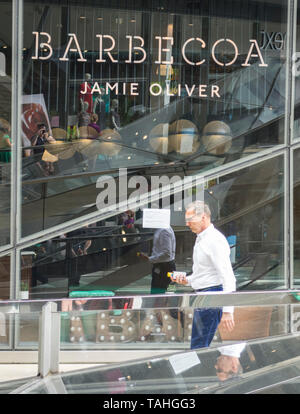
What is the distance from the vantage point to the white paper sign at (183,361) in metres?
4.46

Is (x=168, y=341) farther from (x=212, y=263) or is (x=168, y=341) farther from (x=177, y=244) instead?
(x=177, y=244)

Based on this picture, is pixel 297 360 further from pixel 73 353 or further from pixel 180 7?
pixel 180 7

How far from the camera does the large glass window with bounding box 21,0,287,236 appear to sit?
8016mm

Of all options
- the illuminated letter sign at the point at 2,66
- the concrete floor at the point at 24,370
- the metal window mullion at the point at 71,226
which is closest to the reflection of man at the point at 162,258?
the metal window mullion at the point at 71,226

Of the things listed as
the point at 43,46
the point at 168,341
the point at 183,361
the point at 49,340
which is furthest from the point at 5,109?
the point at 183,361

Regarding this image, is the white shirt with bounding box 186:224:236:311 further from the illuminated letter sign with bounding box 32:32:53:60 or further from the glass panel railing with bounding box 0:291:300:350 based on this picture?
the illuminated letter sign with bounding box 32:32:53:60

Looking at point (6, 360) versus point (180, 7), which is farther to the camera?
point (180, 7)

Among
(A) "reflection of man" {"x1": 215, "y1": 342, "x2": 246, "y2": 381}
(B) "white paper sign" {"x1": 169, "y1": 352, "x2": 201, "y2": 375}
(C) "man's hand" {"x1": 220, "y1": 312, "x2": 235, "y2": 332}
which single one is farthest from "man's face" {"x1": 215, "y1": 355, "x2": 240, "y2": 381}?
(C) "man's hand" {"x1": 220, "y1": 312, "x2": 235, "y2": 332}

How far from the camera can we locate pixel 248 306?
498 centimetres

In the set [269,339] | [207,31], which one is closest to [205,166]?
[207,31]

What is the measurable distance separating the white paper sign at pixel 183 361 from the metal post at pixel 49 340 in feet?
2.58

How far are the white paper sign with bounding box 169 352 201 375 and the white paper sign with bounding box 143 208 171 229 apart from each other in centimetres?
357

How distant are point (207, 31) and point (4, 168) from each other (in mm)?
2956

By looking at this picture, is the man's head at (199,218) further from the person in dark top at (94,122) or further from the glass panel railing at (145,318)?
the person in dark top at (94,122)
